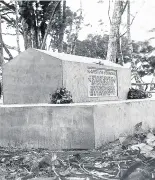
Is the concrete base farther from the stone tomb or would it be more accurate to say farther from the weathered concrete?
the stone tomb

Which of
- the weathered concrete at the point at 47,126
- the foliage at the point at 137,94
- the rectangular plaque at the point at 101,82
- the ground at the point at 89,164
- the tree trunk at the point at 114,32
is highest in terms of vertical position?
the tree trunk at the point at 114,32

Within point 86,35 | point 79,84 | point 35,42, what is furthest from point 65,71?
point 86,35

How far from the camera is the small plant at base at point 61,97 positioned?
7270 mm

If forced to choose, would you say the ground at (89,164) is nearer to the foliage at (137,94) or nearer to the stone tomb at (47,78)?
the stone tomb at (47,78)

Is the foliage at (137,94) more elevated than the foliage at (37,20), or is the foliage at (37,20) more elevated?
the foliage at (37,20)

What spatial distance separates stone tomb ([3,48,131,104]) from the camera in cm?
772

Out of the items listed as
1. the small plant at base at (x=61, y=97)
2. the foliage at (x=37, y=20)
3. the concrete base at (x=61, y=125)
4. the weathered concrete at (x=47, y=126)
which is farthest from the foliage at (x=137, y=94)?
the foliage at (x=37, y=20)

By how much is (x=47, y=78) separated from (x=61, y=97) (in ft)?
2.41

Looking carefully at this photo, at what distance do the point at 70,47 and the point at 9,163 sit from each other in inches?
867

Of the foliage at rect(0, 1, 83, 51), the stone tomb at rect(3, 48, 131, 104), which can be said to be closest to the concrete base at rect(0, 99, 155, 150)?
the stone tomb at rect(3, 48, 131, 104)

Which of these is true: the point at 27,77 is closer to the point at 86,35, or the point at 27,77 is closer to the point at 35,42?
the point at 35,42

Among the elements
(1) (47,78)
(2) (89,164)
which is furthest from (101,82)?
(2) (89,164)

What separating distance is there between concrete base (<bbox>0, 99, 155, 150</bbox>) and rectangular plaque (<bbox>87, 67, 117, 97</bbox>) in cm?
133

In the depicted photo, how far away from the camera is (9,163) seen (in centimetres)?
551
